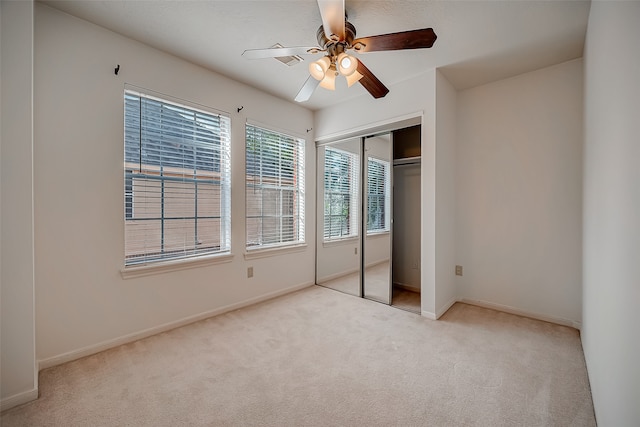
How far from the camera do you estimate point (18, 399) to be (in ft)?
5.49

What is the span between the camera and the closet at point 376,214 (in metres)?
3.48

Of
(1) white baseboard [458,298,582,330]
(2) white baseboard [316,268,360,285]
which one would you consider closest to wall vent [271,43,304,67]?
(2) white baseboard [316,268,360,285]

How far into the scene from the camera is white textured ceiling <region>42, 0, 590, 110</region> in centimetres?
202

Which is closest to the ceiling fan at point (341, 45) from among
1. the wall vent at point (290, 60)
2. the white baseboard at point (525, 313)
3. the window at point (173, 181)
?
the wall vent at point (290, 60)

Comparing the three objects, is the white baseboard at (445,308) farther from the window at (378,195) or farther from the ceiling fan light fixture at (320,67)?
the ceiling fan light fixture at (320,67)

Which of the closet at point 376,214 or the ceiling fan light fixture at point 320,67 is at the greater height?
the ceiling fan light fixture at point 320,67

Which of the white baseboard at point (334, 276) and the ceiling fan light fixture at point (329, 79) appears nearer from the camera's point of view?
the ceiling fan light fixture at point (329, 79)

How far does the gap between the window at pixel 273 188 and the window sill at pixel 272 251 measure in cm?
6

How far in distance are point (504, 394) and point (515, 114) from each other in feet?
9.25

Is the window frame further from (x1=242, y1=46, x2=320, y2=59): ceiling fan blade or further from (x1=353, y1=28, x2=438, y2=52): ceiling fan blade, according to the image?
(x1=242, y1=46, x2=320, y2=59): ceiling fan blade

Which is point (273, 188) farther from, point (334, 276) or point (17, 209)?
point (17, 209)

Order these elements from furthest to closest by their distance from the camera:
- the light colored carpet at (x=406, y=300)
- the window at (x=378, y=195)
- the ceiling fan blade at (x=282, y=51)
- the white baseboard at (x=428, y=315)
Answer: the window at (x=378, y=195), the light colored carpet at (x=406, y=300), the white baseboard at (x=428, y=315), the ceiling fan blade at (x=282, y=51)

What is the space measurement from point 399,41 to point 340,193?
2387 mm

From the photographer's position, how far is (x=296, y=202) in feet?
13.1
